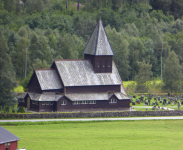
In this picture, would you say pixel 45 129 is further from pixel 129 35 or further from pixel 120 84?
pixel 129 35

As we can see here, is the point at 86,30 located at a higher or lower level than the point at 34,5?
lower

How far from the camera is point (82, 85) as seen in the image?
254ft

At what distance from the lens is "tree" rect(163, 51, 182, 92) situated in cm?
9864

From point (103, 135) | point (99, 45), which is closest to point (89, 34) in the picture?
point (99, 45)

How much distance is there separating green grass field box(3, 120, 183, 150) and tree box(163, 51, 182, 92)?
100 ft

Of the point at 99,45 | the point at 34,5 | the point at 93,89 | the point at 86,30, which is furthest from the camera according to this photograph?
the point at 34,5

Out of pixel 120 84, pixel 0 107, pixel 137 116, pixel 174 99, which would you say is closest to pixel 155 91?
pixel 174 99

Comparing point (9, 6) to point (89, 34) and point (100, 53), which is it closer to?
point (89, 34)

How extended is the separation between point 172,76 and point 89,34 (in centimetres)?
4659

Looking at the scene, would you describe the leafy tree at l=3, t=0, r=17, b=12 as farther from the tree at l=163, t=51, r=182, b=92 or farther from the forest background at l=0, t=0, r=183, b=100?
the tree at l=163, t=51, r=182, b=92

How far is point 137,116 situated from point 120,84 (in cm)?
917

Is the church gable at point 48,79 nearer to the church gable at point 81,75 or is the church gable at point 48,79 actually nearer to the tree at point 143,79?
the church gable at point 81,75

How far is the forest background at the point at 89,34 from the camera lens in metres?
101

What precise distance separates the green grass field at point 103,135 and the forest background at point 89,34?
13.7 meters
